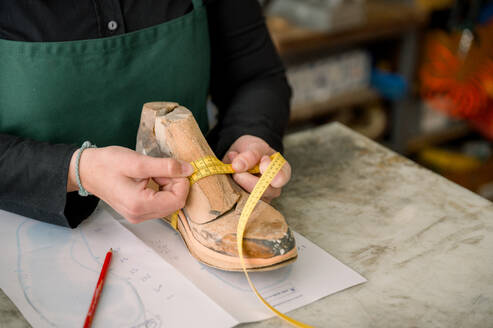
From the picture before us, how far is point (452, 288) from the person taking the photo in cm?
79

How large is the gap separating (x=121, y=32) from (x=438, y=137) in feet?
7.93

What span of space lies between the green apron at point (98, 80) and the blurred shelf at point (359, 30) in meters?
1.15

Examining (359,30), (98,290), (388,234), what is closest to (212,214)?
(98,290)

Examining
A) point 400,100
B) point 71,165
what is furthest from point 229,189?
point 400,100

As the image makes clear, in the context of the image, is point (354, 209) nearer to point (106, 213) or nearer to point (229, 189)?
point (229, 189)

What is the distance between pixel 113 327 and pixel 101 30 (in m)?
0.54

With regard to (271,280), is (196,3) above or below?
above

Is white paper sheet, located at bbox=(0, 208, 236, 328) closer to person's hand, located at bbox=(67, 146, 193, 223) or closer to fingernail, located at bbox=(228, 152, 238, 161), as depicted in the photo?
person's hand, located at bbox=(67, 146, 193, 223)

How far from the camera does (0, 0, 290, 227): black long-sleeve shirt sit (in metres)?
0.88

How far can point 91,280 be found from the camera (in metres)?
0.80

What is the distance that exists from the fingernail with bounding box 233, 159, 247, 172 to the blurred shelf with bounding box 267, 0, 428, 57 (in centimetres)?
137

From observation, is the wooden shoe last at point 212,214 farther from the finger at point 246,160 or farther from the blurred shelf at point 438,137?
the blurred shelf at point 438,137

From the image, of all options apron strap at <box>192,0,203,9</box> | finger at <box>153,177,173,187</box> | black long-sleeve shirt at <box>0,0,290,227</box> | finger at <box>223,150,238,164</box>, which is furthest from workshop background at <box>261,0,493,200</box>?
finger at <box>153,177,173,187</box>

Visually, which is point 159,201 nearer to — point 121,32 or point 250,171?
point 250,171
